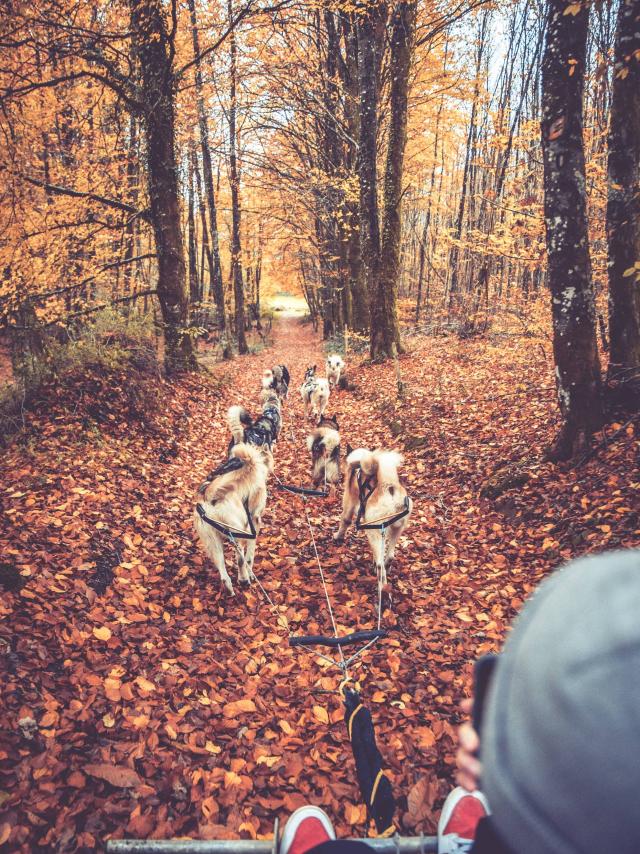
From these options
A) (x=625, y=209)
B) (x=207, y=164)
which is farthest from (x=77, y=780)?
(x=207, y=164)

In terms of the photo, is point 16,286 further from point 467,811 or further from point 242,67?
point 242,67

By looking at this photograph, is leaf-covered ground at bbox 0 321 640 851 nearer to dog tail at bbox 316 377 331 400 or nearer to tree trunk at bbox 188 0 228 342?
dog tail at bbox 316 377 331 400

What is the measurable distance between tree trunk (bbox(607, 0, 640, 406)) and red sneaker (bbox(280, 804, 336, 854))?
6227 millimetres

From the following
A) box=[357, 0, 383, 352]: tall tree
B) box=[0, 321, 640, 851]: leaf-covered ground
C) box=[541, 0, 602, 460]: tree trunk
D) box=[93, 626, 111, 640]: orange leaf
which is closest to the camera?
box=[0, 321, 640, 851]: leaf-covered ground

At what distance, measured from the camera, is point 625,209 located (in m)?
5.73

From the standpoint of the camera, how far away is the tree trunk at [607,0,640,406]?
540 cm

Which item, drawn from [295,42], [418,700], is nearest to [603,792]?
[418,700]

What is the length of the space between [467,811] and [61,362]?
28.3ft

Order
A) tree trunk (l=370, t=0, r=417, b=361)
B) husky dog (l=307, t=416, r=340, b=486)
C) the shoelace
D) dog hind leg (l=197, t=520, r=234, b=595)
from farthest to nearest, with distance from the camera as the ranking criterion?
tree trunk (l=370, t=0, r=417, b=361) < husky dog (l=307, t=416, r=340, b=486) < dog hind leg (l=197, t=520, r=234, b=595) < the shoelace

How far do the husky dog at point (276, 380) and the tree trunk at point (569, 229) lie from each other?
6918 millimetres

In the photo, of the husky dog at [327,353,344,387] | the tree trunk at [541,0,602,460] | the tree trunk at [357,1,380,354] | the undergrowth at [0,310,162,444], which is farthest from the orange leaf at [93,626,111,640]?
the tree trunk at [357,1,380,354]

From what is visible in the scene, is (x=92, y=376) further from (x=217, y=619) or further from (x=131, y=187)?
(x=131, y=187)

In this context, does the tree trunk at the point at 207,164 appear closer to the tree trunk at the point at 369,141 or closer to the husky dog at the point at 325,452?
the tree trunk at the point at 369,141

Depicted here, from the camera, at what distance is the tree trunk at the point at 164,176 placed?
375 inches
